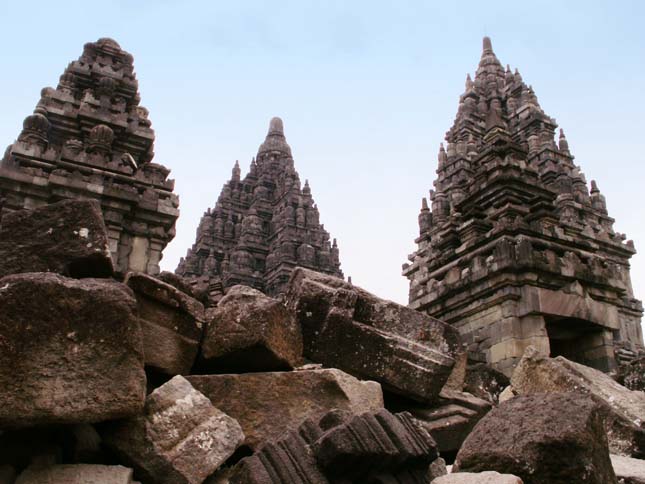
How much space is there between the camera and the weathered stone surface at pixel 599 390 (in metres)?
3.89

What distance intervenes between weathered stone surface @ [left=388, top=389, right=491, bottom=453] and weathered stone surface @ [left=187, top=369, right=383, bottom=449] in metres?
0.56

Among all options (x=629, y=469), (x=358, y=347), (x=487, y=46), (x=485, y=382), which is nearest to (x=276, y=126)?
(x=487, y=46)

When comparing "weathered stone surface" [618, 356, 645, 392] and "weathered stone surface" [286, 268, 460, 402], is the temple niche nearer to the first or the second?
"weathered stone surface" [286, 268, 460, 402]

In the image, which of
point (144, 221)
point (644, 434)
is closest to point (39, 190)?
point (144, 221)

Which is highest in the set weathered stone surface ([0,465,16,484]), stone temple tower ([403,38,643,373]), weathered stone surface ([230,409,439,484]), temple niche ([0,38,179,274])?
temple niche ([0,38,179,274])

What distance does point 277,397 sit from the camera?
11.5 feet

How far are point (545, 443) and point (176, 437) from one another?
1.81 meters

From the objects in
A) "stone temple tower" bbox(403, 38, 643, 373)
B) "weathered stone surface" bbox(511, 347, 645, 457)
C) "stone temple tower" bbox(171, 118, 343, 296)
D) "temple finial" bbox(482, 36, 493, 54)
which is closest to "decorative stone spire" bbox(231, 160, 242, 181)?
"stone temple tower" bbox(171, 118, 343, 296)

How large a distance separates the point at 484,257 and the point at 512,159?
10.5 ft

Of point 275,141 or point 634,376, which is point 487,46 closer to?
point 275,141

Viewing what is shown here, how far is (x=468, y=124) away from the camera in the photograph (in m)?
25.7

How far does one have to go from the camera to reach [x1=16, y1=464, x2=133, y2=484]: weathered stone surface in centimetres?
256

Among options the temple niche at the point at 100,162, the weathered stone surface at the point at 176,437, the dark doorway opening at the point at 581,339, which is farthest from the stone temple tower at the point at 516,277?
the temple niche at the point at 100,162

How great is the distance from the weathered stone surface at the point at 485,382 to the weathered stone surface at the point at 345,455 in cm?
301
